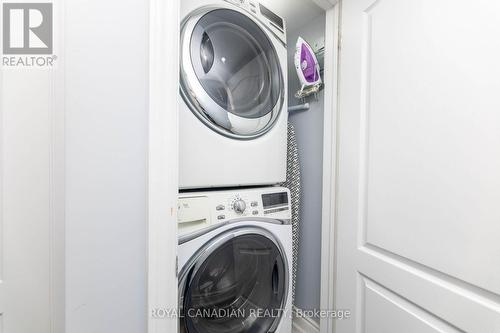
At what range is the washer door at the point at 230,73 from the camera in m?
0.96

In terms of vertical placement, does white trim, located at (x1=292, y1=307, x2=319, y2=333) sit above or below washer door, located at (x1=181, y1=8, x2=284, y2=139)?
below

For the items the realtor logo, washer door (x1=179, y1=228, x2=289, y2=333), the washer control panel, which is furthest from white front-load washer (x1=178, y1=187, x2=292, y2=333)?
the washer control panel

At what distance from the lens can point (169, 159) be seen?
0.65 meters

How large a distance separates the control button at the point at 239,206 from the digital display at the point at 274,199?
127mm

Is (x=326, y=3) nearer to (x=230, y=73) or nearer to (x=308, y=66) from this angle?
(x=308, y=66)

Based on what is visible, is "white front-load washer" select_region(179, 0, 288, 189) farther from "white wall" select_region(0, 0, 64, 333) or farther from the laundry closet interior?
"white wall" select_region(0, 0, 64, 333)

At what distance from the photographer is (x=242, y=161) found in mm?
1106

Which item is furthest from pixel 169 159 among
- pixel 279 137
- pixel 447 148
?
pixel 447 148

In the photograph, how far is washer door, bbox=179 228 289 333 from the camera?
3.14 ft

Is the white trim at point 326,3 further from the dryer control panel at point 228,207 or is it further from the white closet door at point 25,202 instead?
the white closet door at point 25,202

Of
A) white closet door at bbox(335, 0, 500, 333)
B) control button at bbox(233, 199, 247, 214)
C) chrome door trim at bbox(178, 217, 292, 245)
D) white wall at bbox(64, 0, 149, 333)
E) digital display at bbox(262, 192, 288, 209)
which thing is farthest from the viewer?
digital display at bbox(262, 192, 288, 209)

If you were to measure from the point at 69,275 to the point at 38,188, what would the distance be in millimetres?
354

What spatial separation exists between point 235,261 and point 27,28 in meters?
1.13

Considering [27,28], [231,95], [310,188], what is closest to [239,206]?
[231,95]
